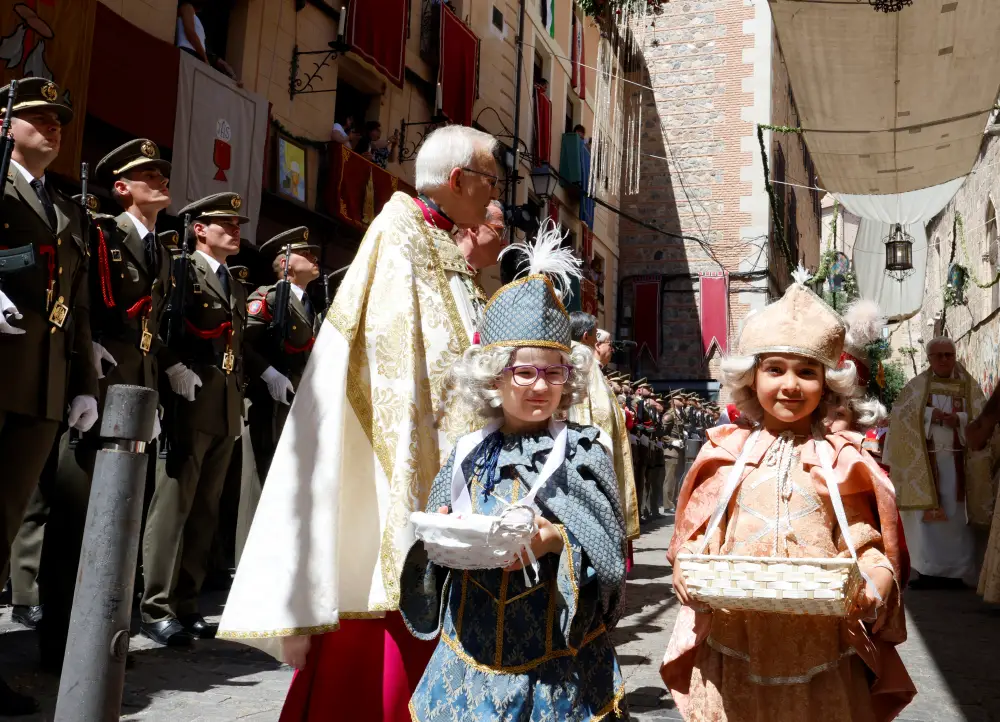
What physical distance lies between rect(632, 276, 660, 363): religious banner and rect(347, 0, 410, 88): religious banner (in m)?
13.3

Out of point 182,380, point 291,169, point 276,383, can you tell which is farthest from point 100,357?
point 291,169

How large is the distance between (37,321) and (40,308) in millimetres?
60

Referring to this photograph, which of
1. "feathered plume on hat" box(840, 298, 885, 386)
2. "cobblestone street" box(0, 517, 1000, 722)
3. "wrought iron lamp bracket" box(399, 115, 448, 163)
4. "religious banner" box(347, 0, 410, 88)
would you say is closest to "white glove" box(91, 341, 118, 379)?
"cobblestone street" box(0, 517, 1000, 722)

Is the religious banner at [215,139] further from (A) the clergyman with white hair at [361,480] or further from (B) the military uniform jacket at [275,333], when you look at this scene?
(A) the clergyman with white hair at [361,480]

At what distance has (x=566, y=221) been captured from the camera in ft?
69.3

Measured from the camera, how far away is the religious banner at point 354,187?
38.9 ft

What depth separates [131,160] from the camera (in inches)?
194

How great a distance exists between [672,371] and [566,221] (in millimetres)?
6307

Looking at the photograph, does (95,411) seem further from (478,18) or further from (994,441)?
(478,18)

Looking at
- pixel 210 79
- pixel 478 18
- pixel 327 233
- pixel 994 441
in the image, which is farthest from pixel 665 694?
pixel 478 18

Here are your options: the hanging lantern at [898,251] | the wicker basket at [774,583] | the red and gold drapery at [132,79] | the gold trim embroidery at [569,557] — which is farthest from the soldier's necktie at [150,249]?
the hanging lantern at [898,251]

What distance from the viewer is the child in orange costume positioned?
2.56 meters

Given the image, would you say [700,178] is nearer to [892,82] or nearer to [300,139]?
[300,139]

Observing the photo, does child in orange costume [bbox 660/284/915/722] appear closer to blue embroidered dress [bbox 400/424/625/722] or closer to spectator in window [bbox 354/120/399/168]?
blue embroidered dress [bbox 400/424/625/722]
